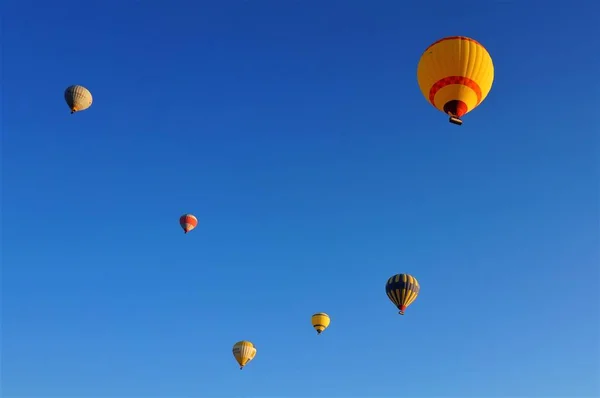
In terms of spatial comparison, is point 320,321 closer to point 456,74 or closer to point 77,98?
point 77,98

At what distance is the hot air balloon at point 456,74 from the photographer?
28.5 metres

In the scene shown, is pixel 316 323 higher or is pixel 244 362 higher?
pixel 316 323

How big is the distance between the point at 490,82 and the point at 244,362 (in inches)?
1729

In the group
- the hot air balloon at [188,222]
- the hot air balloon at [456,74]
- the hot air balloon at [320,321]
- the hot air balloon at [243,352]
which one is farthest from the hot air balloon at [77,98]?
the hot air balloon at [456,74]

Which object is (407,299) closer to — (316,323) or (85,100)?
(316,323)

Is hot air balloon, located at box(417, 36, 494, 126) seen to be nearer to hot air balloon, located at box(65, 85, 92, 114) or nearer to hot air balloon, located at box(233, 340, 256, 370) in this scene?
hot air balloon, located at box(65, 85, 92, 114)

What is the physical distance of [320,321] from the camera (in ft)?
222

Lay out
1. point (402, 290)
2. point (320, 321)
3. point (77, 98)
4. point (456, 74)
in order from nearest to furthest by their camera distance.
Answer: point (456, 74)
point (402, 290)
point (77, 98)
point (320, 321)

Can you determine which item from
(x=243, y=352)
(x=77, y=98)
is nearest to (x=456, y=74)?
(x=77, y=98)

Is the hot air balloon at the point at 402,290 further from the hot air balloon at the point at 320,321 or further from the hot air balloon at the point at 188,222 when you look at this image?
→ the hot air balloon at the point at 188,222

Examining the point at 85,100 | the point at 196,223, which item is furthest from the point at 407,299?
the point at 85,100

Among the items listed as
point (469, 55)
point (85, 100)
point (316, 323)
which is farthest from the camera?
point (316, 323)

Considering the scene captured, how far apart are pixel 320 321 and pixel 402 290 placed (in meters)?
21.2

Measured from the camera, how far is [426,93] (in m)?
29.8
